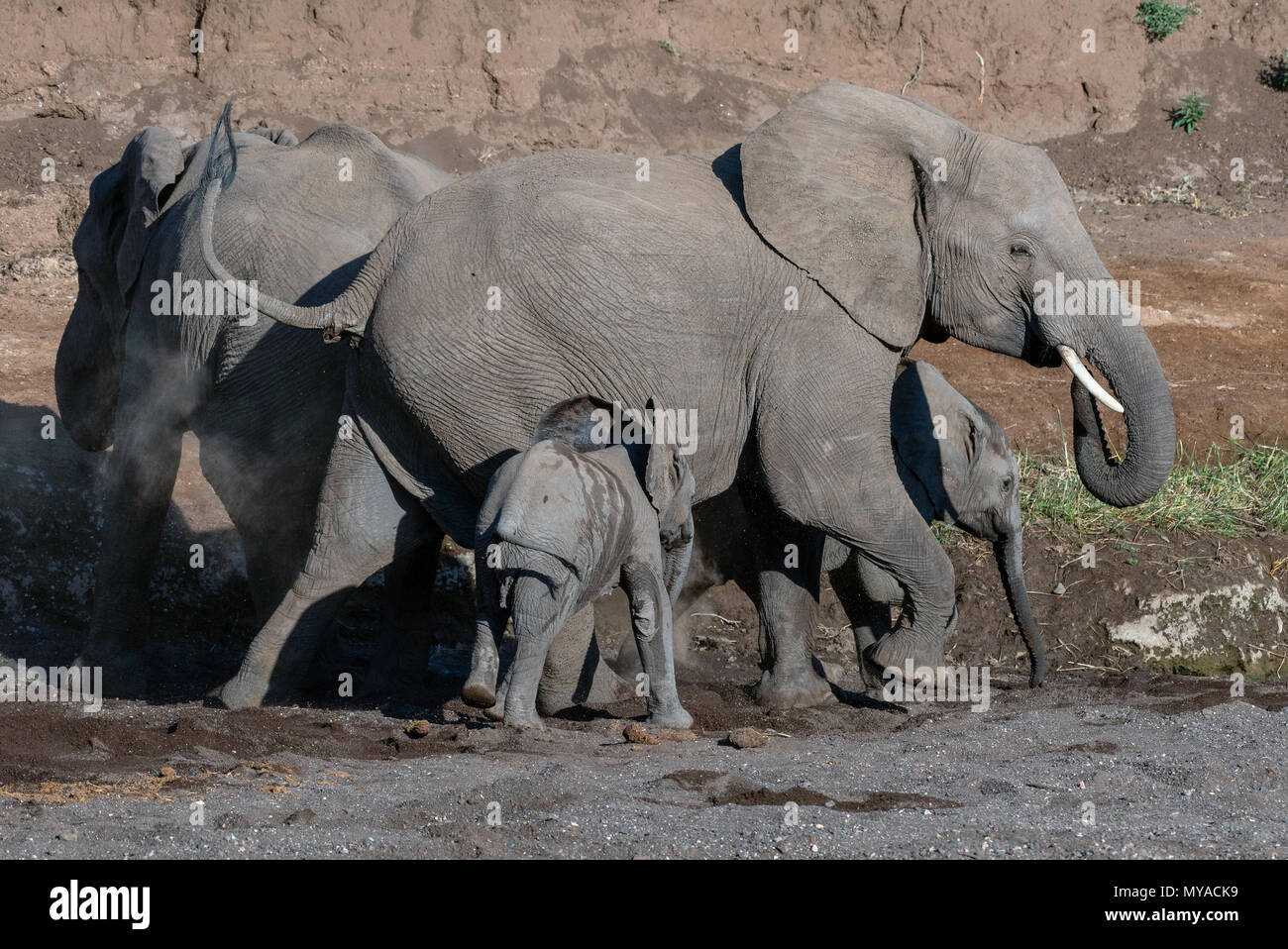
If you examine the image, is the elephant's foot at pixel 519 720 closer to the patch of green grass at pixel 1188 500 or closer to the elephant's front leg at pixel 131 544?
the elephant's front leg at pixel 131 544

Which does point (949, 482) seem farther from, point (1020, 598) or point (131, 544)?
point (131, 544)

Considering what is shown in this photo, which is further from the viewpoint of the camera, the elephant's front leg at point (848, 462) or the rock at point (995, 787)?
the elephant's front leg at point (848, 462)

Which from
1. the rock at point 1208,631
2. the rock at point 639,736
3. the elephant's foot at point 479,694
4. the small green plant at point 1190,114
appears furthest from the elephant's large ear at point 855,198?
the small green plant at point 1190,114

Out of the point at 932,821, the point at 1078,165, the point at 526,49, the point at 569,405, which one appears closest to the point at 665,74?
the point at 526,49

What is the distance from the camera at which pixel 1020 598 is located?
743 centimetres

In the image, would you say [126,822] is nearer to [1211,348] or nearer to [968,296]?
Result: [968,296]

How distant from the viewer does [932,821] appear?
4.91 metres

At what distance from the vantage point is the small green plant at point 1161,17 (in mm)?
16828

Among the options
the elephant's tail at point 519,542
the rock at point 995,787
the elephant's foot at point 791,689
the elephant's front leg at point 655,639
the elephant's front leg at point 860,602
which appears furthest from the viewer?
the elephant's front leg at point 860,602

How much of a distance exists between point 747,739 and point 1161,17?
511 inches

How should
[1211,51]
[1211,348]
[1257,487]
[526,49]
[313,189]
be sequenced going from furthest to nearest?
1. [1211,51]
2. [526,49]
3. [1211,348]
4. [1257,487]
5. [313,189]

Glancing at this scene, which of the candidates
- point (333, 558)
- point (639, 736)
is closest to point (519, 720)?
point (639, 736)

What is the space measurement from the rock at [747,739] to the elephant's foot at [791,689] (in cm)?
118

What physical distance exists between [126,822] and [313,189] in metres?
3.61
